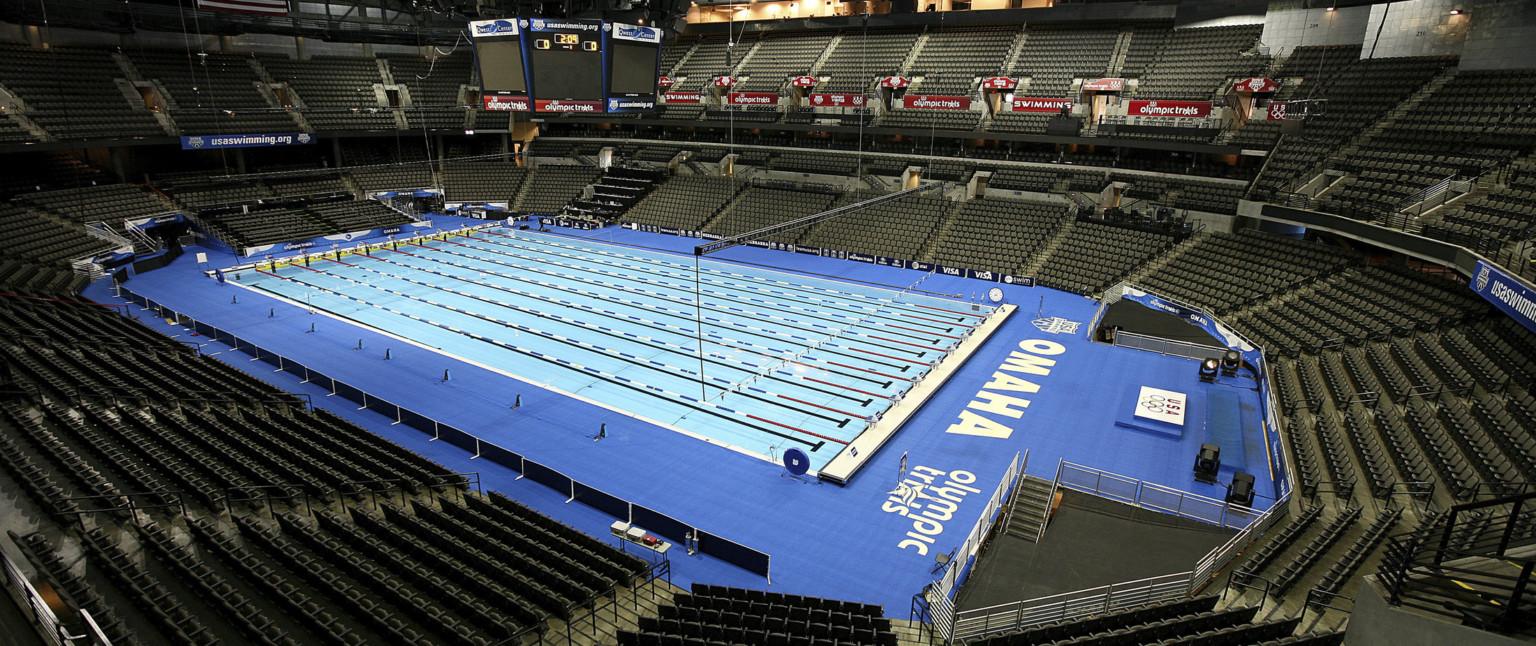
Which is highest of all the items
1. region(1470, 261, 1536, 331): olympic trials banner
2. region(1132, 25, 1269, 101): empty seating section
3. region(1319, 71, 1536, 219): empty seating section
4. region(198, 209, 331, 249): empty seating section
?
region(1132, 25, 1269, 101): empty seating section

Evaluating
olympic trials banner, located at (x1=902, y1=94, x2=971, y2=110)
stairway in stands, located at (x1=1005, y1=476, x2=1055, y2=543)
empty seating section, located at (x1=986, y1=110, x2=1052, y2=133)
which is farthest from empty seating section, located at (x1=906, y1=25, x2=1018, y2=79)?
stairway in stands, located at (x1=1005, y1=476, x2=1055, y2=543)

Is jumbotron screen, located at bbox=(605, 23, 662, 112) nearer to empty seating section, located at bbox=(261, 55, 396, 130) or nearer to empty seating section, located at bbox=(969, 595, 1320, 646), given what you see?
empty seating section, located at bbox=(969, 595, 1320, 646)

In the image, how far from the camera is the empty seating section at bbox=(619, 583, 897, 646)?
902cm

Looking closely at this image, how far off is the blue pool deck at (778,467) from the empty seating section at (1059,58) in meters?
17.0

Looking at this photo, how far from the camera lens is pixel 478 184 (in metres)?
48.5

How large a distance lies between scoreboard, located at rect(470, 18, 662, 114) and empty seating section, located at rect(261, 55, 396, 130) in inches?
1128

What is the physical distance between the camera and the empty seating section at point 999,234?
105 feet

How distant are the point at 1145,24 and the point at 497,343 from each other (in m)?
37.4

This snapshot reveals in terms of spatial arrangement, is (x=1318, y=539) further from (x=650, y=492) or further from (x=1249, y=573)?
(x=650, y=492)

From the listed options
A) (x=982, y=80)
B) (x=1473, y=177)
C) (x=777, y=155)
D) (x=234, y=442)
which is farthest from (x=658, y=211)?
(x=1473, y=177)

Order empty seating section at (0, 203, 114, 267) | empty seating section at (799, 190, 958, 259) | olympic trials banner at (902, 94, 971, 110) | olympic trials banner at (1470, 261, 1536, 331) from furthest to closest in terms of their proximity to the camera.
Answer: olympic trials banner at (902, 94, 971, 110) < empty seating section at (799, 190, 958, 259) < empty seating section at (0, 203, 114, 267) < olympic trials banner at (1470, 261, 1536, 331)

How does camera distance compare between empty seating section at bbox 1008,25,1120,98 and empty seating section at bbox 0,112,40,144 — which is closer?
empty seating section at bbox 0,112,40,144

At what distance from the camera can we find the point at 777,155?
43.8 metres

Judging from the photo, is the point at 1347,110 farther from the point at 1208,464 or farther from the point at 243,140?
the point at 243,140
